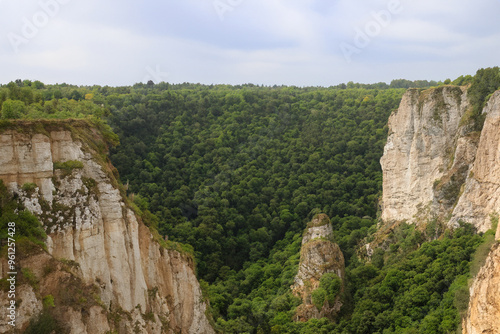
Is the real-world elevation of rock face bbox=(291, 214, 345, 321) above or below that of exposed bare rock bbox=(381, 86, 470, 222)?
below

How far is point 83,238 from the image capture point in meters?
18.9

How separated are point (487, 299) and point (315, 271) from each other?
1715 cm

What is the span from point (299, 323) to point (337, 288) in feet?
12.0

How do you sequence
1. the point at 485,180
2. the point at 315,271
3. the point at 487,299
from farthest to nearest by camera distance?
the point at 315,271
the point at 485,180
the point at 487,299

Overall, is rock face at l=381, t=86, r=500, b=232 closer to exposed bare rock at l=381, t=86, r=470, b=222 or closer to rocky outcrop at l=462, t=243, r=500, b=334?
exposed bare rock at l=381, t=86, r=470, b=222

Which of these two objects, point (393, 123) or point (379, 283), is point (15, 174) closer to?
point (379, 283)

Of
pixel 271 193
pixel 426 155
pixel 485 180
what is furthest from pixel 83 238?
pixel 271 193

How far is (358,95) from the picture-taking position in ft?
254

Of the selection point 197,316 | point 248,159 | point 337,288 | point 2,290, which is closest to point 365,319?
point 337,288

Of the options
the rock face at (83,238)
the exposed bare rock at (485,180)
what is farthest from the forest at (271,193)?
the rock face at (83,238)

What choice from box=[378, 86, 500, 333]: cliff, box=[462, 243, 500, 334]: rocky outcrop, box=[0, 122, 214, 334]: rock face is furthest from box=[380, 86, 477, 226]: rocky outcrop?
box=[0, 122, 214, 334]: rock face

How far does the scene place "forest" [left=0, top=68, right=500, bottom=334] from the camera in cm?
2986

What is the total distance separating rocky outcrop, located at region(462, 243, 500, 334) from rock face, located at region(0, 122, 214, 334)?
43.7ft

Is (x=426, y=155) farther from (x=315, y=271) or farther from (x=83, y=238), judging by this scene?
(x=83, y=238)
